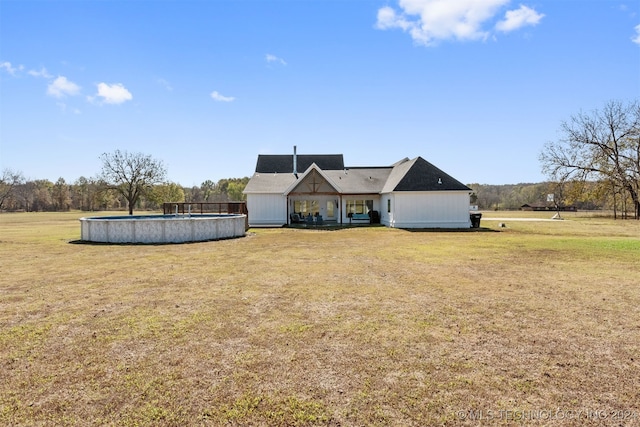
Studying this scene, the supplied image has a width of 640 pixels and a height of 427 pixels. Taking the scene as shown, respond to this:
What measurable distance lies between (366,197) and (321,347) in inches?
1062

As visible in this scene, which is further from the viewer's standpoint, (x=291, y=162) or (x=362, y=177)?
(x=291, y=162)

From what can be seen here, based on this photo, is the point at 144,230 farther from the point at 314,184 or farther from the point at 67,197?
the point at 67,197

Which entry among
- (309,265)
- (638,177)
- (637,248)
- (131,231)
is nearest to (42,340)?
(309,265)

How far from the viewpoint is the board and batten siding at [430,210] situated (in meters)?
26.6

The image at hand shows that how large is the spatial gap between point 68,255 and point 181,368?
12.3 metres

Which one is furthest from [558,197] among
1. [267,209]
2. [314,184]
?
[267,209]

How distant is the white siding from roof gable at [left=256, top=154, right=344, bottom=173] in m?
10.0

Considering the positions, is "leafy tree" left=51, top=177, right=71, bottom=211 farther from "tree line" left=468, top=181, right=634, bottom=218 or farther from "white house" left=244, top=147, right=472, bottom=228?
"tree line" left=468, top=181, right=634, bottom=218

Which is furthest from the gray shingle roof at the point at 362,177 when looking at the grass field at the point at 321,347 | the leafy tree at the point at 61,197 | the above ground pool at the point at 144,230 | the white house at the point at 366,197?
the leafy tree at the point at 61,197

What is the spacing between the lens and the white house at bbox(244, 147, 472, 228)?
26688 millimetres

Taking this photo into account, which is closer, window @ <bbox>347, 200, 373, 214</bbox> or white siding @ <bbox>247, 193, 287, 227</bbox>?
white siding @ <bbox>247, 193, 287, 227</bbox>

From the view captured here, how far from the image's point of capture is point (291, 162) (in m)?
40.8

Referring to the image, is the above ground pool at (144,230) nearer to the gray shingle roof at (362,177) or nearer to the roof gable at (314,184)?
the roof gable at (314,184)

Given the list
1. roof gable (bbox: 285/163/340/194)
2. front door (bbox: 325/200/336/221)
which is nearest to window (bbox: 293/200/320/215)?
front door (bbox: 325/200/336/221)
